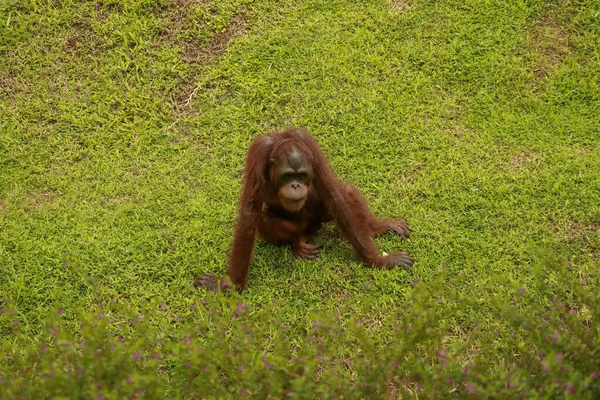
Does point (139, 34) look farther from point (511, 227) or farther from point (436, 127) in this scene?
point (511, 227)

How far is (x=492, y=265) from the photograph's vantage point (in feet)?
13.4

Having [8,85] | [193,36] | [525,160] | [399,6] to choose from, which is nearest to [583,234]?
[525,160]

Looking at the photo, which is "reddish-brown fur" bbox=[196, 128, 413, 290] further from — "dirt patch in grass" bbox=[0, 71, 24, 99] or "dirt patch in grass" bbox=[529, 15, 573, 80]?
"dirt patch in grass" bbox=[0, 71, 24, 99]

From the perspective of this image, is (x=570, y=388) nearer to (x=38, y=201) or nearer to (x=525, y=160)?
(x=525, y=160)

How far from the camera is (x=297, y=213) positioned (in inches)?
165

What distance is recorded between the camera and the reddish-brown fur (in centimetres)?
391

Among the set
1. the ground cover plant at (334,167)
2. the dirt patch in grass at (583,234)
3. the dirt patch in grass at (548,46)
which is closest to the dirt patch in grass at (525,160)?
the ground cover plant at (334,167)

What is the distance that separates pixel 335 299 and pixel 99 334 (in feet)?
4.90

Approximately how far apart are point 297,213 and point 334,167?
0.74 metres

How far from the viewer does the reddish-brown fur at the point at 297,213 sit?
3.91m

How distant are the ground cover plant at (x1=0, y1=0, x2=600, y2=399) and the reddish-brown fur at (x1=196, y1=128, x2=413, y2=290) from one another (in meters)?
0.12

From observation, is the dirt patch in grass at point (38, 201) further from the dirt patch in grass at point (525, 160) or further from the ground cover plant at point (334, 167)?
the dirt patch in grass at point (525, 160)

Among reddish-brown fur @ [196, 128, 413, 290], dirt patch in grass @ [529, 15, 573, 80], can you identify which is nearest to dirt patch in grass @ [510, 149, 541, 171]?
dirt patch in grass @ [529, 15, 573, 80]

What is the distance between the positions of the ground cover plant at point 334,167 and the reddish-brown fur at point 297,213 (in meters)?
0.12
